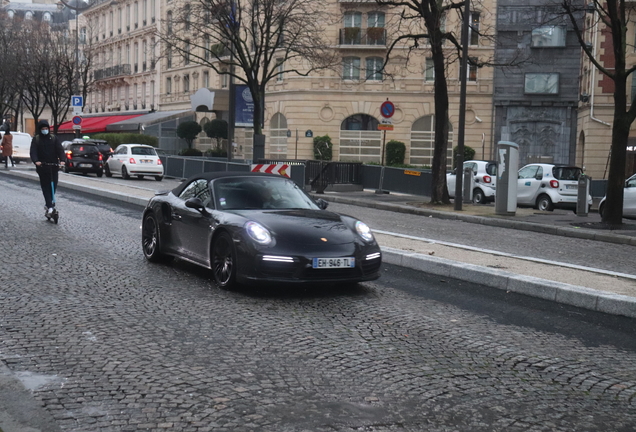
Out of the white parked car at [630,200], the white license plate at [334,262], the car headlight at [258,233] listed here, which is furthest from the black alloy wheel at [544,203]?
the car headlight at [258,233]

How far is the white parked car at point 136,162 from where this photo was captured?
37.1 m

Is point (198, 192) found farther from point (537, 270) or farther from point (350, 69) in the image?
point (350, 69)

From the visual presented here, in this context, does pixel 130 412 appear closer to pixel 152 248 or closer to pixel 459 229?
pixel 152 248

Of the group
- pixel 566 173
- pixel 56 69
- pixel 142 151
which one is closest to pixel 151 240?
pixel 566 173

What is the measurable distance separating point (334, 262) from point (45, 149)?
342 inches

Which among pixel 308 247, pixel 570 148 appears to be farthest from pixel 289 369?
pixel 570 148

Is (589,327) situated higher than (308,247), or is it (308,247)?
(308,247)

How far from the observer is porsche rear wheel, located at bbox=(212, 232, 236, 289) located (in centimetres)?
893

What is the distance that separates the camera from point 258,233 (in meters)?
8.77

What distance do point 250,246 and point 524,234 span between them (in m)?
10.8

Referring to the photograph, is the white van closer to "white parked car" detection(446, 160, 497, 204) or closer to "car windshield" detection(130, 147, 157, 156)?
"car windshield" detection(130, 147, 157, 156)

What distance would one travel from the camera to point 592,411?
16.6ft

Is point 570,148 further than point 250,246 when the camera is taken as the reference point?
Yes

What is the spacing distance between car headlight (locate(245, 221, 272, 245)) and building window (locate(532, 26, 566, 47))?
148ft
